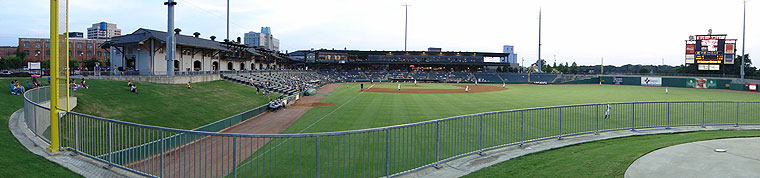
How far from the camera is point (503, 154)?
30.4 feet

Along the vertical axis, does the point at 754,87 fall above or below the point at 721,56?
below

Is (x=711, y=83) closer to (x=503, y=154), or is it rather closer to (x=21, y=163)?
(x=503, y=154)

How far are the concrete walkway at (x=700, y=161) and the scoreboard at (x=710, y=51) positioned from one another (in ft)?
232

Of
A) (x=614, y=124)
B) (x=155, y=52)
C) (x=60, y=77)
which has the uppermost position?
(x=155, y=52)

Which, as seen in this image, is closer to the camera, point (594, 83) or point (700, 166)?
point (700, 166)

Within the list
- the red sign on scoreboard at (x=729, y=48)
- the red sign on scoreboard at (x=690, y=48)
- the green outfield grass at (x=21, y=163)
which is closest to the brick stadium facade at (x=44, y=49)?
the green outfield grass at (x=21, y=163)

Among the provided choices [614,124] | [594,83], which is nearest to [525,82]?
[594,83]

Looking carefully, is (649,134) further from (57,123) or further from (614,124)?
(57,123)

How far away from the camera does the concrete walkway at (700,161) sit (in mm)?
6902

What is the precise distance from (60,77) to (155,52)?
105 ft

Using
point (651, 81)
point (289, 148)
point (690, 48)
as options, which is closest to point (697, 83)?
point (690, 48)

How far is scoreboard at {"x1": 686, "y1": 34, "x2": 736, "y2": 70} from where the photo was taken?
6172 cm

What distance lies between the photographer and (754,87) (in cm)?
5591

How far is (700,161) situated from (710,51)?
74941 millimetres
